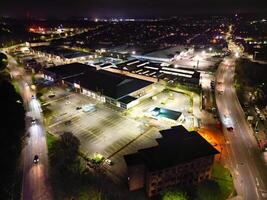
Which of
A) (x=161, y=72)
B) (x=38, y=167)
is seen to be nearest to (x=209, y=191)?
(x=38, y=167)

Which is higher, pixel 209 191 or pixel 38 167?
pixel 38 167

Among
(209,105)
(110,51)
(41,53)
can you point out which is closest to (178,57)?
(110,51)

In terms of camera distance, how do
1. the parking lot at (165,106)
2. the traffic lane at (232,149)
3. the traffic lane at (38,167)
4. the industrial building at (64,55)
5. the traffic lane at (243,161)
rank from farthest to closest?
the industrial building at (64,55) < the parking lot at (165,106) < the traffic lane at (232,149) < the traffic lane at (243,161) < the traffic lane at (38,167)

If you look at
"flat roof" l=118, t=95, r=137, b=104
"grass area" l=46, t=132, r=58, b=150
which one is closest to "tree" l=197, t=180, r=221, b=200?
"grass area" l=46, t=132, r=58, b=150

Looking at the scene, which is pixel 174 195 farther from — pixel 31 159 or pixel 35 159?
pixel 31 159

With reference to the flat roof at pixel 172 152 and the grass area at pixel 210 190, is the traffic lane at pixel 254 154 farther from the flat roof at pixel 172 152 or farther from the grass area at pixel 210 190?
the flat roof at pixel 172 152

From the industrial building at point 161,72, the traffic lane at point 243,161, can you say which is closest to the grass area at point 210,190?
the traffic lane at point 243,161

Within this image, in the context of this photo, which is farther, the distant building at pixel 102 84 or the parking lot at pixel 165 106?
the distant building at pixel 102 84
